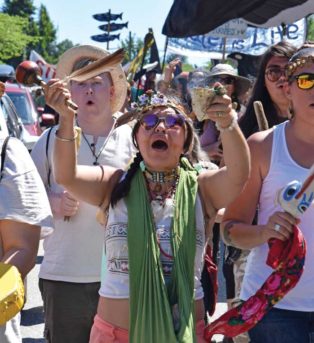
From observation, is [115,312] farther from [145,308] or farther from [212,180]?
[212,180]

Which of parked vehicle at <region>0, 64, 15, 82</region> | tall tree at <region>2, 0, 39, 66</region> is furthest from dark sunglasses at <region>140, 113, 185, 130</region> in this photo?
tall tree at <region>2, 0, 39, 66</region>

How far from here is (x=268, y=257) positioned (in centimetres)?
257

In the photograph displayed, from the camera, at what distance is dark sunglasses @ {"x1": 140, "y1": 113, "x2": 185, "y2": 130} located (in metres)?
2.81

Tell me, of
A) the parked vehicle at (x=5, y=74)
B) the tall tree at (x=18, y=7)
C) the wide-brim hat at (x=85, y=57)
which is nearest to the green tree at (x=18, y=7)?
the tall tree at (x=18, y=7)

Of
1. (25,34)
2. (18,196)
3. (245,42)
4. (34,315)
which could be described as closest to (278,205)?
(18,196)

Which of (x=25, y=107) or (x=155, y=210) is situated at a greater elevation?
(x=155, y=210)

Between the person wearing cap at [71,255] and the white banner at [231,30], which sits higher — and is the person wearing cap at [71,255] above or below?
below

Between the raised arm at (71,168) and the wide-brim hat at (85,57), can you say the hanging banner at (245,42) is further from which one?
the raised arm at (71,168)

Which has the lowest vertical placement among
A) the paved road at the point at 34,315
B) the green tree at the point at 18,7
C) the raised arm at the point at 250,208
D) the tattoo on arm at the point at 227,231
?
the green tree at the point at 18,7

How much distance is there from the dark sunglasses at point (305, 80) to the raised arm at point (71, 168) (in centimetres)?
80

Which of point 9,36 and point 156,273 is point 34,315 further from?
point 9,36

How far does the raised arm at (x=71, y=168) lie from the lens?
2.54 metres

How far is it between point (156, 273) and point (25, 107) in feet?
37.9

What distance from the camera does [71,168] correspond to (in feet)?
8.79
